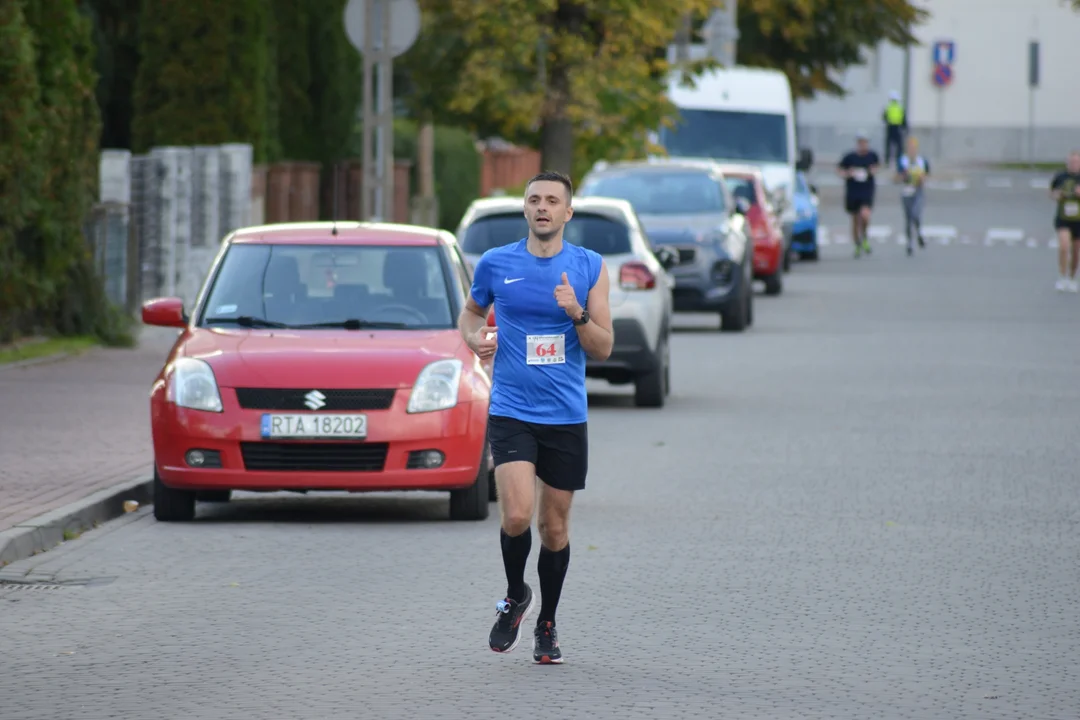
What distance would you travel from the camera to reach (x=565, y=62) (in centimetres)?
3650

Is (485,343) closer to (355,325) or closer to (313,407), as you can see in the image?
(313,407)

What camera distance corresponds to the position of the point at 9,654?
830 cm

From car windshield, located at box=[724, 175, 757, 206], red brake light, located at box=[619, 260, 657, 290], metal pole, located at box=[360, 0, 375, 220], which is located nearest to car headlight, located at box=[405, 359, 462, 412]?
red brake light, located at box=[619, 260, 657, 290]

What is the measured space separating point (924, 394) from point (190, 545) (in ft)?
30.9

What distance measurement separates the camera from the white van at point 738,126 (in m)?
39.3

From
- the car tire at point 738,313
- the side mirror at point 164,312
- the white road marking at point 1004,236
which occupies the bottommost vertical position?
the white road marking at point 1004,236

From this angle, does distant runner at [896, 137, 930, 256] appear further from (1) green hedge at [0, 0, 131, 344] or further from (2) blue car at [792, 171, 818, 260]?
(1) green hedge at [0, 0, 131, 344]

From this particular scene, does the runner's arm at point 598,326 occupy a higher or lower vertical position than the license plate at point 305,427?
higher

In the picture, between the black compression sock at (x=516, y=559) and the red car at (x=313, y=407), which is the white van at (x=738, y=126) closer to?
the red car at (x=313, y=407)

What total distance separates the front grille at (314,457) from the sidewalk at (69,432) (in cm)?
88

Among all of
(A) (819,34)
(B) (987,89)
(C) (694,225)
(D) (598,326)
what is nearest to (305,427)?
(D) (598,326)

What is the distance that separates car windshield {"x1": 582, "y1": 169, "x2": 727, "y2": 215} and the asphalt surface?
881 centimetres

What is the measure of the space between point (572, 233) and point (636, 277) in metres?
0.89

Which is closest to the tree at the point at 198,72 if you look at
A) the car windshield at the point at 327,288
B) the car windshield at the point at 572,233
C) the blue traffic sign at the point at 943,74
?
the car windshield at the point at 572,233
